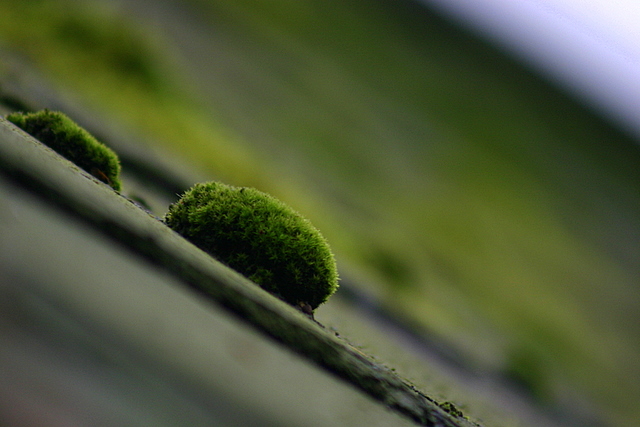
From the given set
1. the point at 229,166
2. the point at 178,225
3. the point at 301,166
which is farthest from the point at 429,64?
the point at 178,225

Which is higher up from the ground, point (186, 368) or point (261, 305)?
point (261, 305)

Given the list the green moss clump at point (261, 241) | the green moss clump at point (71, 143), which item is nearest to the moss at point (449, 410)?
the green moss clump at point (261, 241)

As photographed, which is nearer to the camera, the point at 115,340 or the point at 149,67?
the point at 115,340

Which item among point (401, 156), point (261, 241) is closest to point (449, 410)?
point (261, 241)

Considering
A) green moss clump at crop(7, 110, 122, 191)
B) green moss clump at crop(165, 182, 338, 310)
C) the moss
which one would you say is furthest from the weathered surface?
green moss clump at crop(7, 110, 122, 191)

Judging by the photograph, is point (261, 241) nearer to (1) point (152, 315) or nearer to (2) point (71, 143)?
(1) point (152, 315)

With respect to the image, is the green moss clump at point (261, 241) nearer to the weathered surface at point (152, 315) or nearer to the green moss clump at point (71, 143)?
the weathered surface at point (152, 315)

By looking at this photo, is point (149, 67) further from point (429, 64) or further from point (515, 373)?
point (429, 64)
